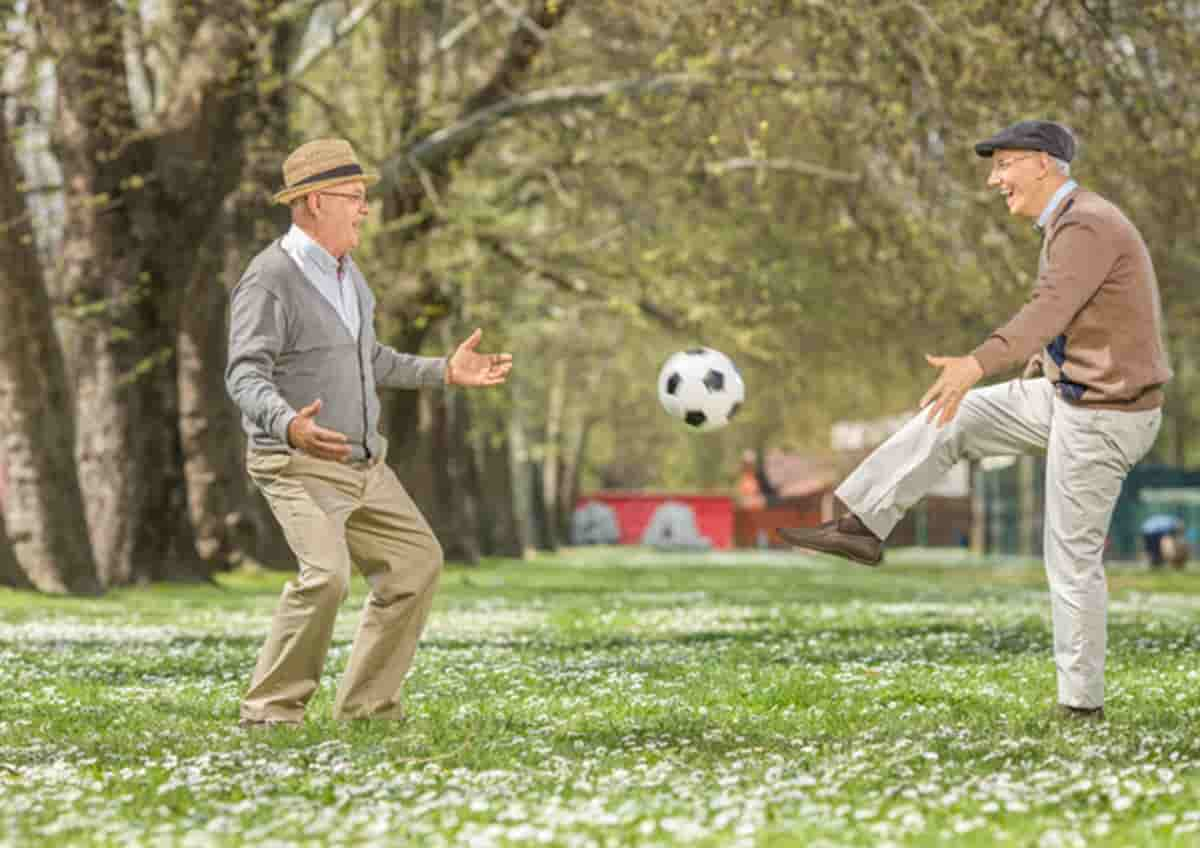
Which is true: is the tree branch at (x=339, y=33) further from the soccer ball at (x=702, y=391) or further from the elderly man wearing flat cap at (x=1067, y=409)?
the elderly man wearing flat cap at (x=1067, y=409)

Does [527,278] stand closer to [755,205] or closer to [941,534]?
[755,205]

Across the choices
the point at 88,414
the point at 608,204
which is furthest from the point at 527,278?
the point at 88,414

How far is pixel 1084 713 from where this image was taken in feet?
26.5

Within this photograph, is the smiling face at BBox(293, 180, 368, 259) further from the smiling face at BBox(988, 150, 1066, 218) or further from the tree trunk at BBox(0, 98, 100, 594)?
the tree trunk at BBox(0, 98, 100, 594)

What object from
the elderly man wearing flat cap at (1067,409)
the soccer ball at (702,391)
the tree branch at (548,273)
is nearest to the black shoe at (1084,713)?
the elderly man wearing flat cap at (1067,409)

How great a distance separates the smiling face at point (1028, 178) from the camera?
26.4 feet

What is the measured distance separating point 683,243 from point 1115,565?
67.2ft

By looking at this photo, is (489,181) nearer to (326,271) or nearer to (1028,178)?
(326,271)

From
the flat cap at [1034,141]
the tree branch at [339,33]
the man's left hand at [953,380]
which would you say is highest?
the tree branch at [339,33]

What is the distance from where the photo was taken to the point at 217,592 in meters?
22.5

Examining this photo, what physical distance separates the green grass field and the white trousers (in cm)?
37

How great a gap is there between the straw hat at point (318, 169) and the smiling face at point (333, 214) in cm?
4

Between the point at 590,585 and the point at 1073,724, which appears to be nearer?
the point at 1073,724

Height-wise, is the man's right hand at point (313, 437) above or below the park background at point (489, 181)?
below
